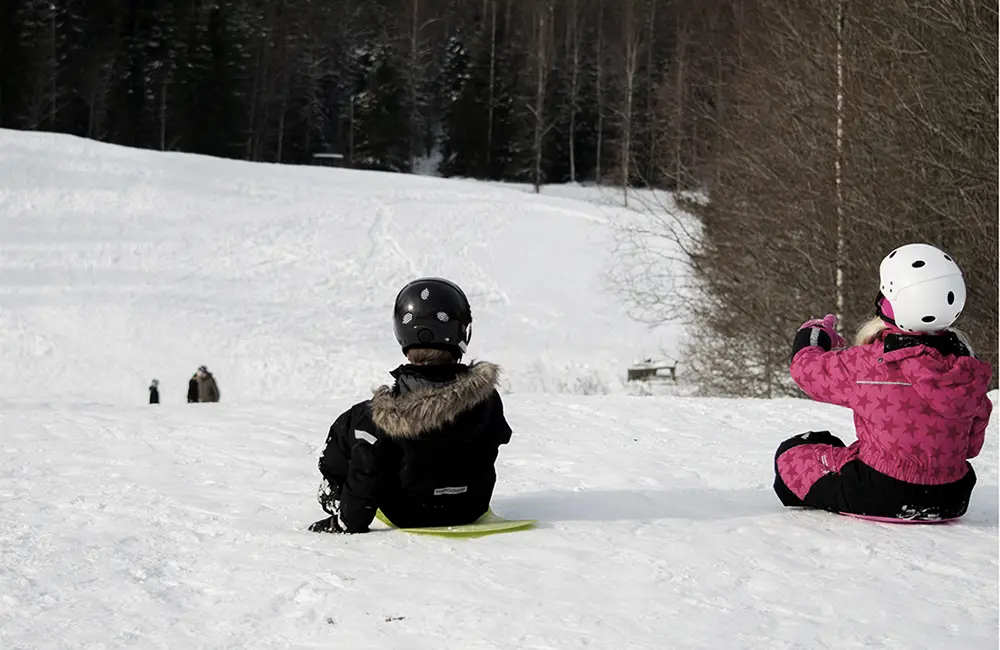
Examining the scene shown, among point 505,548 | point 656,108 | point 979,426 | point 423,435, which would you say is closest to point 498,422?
point 423,435

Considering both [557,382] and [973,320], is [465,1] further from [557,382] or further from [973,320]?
[973,320]

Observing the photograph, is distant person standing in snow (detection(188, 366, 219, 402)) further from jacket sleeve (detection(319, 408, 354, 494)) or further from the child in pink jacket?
the child in pink jacket

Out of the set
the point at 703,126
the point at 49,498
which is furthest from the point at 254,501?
the point at 703,126

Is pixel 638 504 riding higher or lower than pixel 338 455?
lower

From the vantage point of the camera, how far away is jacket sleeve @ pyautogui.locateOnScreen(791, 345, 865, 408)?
15.0 ft

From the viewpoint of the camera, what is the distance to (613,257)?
30.4m

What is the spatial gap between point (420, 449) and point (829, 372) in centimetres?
172

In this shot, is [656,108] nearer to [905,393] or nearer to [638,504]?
[638,504]

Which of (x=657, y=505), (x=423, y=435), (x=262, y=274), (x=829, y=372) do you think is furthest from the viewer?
(x=262, y=274)

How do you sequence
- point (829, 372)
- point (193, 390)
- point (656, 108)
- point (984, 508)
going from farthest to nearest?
point (656, 108) → point (193, 390) → point (984, 508) → point (829, 372)

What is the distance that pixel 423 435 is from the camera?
4340 millimetres

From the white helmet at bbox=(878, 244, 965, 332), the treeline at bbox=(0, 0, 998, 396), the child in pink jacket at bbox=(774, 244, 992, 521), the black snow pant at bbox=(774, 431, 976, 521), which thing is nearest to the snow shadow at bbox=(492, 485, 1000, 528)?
the black snow pant at bbox=(774, 431, 976, 521)

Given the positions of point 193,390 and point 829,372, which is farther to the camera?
point 193,390

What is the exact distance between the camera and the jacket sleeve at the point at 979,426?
456 cm
